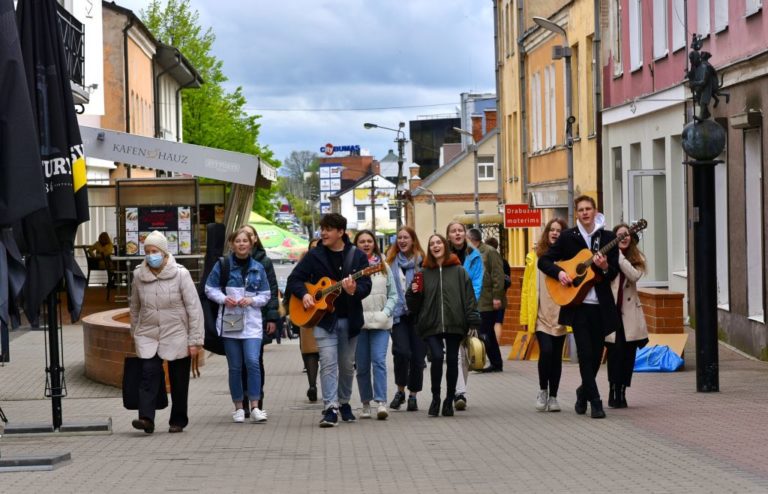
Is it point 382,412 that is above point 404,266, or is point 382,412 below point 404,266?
below

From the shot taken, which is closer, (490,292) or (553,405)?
(553,405)

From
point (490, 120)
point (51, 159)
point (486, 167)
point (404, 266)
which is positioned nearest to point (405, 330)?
point (404, 266)

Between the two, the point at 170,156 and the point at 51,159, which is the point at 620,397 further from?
the point at 170,156

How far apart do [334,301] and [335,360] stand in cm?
53

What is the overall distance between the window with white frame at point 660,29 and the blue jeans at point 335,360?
50.8 feet

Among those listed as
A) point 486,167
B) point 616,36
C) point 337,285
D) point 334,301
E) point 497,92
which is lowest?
point 334,301

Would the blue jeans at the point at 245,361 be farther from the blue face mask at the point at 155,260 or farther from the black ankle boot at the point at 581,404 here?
the black ankle boot at the point at 581,404

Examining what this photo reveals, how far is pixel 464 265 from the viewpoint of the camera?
16.3 metres

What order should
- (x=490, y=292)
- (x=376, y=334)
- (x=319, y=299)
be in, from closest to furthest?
1. (x=319, y=299)
2. (x=376, y=334)
3. (x=490, y=292)

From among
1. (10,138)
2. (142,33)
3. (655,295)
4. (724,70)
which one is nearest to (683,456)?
(10,138)

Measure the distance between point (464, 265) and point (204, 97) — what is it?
5888cm

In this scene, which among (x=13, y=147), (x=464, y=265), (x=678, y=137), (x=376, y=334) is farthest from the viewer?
(x=678, y=137)

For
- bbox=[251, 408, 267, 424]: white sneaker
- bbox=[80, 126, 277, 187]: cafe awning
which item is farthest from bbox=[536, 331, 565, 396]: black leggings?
bbox=[80, 126, 277, 187]: cafe awning

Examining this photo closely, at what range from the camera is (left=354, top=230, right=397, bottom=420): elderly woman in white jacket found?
575 inches
